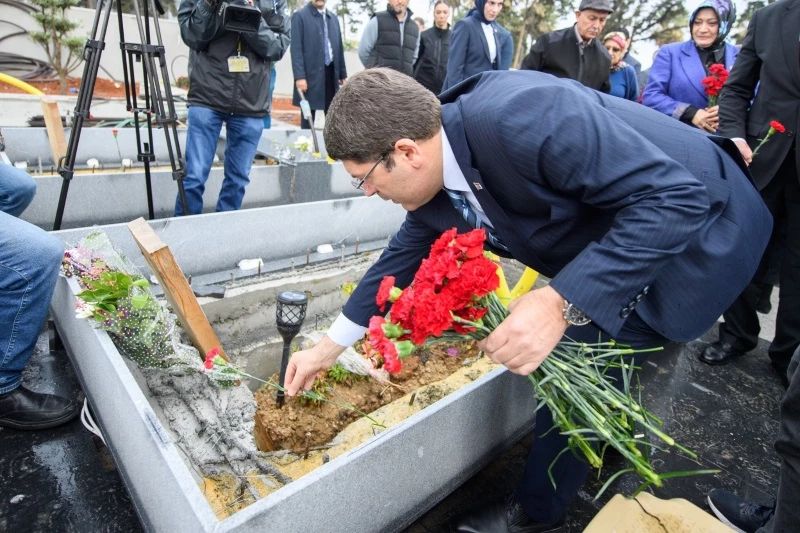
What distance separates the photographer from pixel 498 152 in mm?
1368

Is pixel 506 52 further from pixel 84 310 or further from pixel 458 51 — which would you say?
pixel 84 310

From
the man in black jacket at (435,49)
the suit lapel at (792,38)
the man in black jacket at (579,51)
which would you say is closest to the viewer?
the suit lapel at (792,38)

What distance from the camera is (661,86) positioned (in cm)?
373

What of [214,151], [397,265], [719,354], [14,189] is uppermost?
[397,265]

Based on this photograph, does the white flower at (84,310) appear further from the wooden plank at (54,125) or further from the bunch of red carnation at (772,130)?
the bunch of red carnation at (772,130)

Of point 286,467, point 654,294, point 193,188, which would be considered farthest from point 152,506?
point 193,188

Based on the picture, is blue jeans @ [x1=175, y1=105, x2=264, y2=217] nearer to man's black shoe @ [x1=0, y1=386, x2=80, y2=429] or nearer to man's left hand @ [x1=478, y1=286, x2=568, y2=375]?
man's black shoe @ [x1=0, y1=386, x2=80, y2=429]

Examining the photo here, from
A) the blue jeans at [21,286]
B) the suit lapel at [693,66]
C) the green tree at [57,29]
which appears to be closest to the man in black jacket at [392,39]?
the suit lapel at [693,66]

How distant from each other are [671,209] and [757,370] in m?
2.60

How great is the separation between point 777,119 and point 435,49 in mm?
4077

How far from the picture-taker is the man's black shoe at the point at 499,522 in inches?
74.4

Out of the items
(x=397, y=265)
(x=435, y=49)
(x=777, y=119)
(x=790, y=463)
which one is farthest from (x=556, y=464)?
(x=435, y=49)

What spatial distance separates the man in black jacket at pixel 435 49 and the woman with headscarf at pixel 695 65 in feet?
9.58

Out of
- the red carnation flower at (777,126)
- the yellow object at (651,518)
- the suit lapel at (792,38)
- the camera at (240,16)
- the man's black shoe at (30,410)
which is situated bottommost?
the man's black shoe at (30,410)
